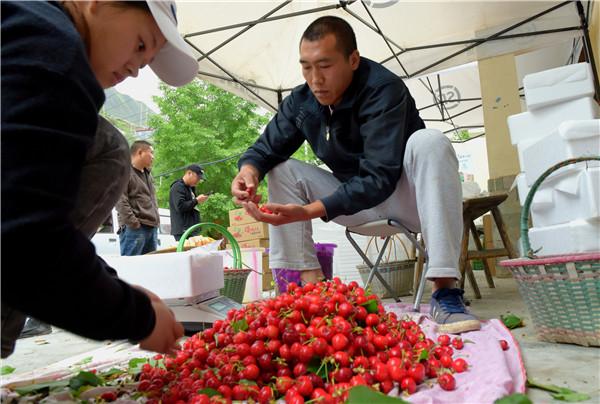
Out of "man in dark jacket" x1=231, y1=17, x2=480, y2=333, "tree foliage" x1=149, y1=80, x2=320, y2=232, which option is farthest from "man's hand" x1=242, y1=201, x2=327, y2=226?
"tree foliage" x1=149, y1=80, x2=320, y2=232

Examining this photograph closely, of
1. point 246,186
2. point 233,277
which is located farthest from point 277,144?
point 233,277

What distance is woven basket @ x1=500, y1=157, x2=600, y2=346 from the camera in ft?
4.31

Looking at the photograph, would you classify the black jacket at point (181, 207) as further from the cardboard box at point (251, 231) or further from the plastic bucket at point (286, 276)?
the plastic bucket at point (286, 276)

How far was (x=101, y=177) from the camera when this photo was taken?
42.9 inches

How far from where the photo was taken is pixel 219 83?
4.95 m

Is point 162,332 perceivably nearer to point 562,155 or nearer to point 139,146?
point 562,155

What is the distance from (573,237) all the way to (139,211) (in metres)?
3.31

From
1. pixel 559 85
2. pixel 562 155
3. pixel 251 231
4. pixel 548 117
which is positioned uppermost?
pixel 559 85

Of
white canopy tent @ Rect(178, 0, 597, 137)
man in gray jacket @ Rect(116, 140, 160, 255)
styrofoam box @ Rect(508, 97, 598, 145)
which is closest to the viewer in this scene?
styrofoam box @ Rect(508, 97, 598, 145)

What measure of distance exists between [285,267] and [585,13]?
416 cm

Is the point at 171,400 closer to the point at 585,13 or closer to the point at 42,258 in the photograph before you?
the point at 42,258

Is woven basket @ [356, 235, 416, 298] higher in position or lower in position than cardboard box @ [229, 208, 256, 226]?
lower

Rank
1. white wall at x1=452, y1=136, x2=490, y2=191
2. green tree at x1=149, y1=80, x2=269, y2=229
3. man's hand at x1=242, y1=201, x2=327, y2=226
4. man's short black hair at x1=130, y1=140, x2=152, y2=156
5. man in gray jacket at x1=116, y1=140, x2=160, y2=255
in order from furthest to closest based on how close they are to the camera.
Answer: white wall at x1=452, y1=136, x2=490, y2=191 < green tree at x1=149, y1=80, x2=269, y2=229 < man's short black hair at x1=130, y1=140, x2=152, y2=156 < man in gray jacket at x1=116, y1=140, x2=160, y2=255 < man's hand at x1=242, y1=201, x2=327, y2=226

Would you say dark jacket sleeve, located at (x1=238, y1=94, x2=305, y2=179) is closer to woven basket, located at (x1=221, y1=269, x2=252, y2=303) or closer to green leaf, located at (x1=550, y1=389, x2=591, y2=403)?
woven basket, located at (x1=221, y1=269, x2=252, y2=303)
